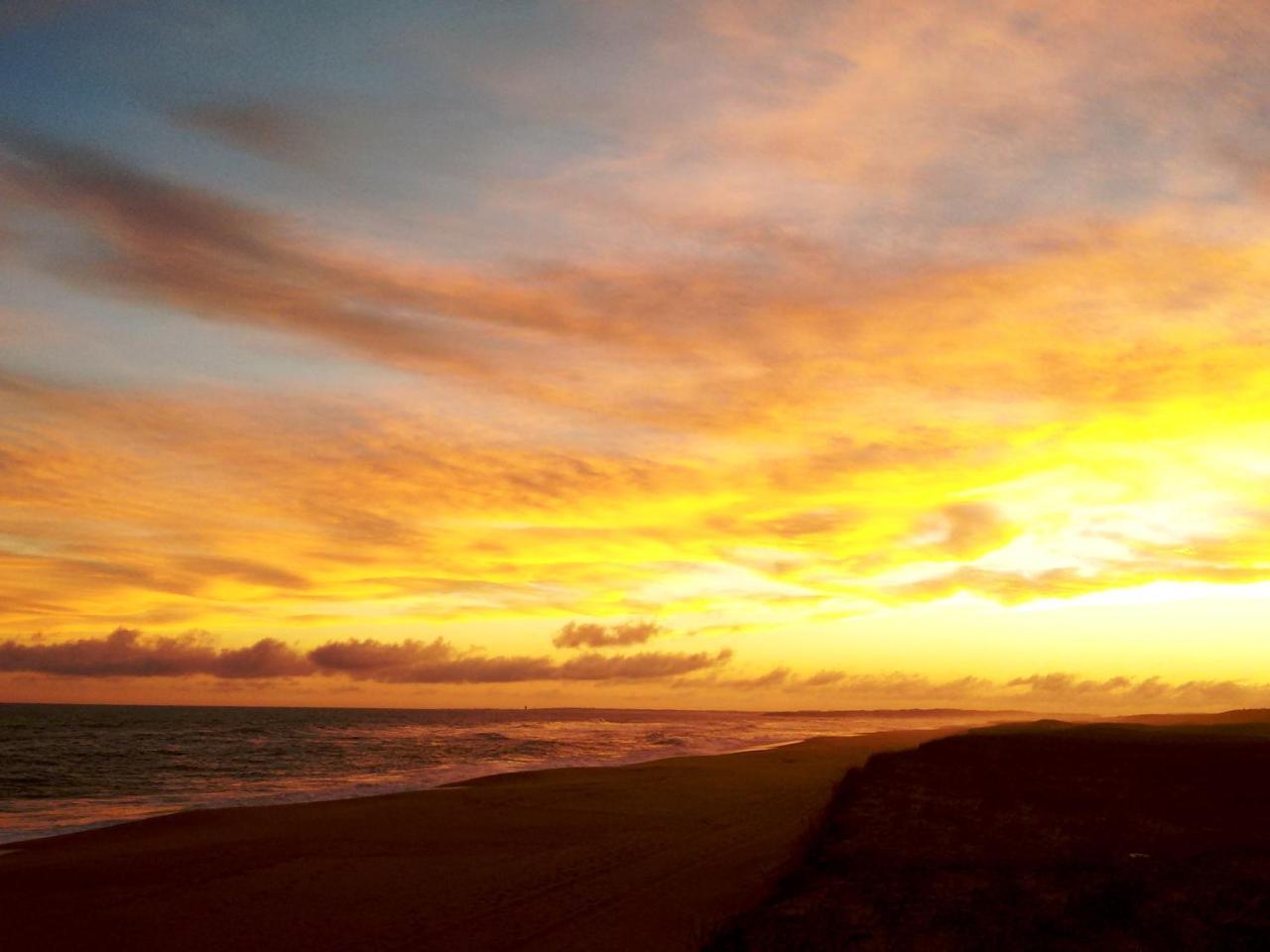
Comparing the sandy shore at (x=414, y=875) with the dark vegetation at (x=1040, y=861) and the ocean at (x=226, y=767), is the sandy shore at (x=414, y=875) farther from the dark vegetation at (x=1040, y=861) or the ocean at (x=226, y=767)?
the ocean at (x=226, y=767)

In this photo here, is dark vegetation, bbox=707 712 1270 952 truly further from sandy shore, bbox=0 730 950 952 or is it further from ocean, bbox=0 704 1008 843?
ocean, bbox=0 704 1008 843

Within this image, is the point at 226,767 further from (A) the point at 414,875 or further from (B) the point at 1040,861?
(B) the point at 1040,861

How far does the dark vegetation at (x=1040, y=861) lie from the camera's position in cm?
1162

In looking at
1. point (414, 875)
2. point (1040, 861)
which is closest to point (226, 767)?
point (414, 875)

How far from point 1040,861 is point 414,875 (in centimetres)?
1181

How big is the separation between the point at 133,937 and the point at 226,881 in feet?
12.9

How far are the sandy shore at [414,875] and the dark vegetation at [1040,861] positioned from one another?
1975 millimetres

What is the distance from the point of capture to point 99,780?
48.9 m

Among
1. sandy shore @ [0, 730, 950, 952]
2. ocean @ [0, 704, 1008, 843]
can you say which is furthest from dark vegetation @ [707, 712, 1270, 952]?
ocean @ [0, 704, 1008, 843]

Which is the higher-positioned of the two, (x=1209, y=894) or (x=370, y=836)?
(x=1209, y=894)

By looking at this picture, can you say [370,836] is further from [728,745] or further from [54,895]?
[728,745]

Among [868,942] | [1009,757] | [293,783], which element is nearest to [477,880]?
[868,942]

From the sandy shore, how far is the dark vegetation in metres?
1.98

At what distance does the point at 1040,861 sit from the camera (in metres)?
16.0
